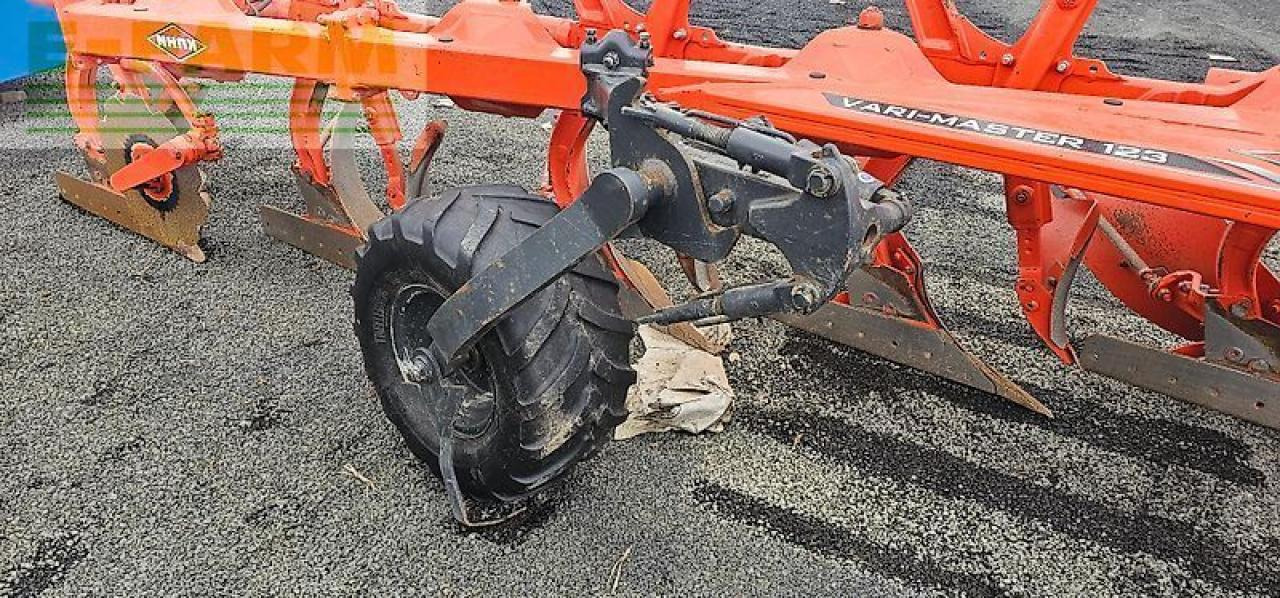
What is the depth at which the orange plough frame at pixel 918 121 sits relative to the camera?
2160mm

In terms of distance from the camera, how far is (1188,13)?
27.9 ft

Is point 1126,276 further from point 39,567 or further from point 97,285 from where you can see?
point 97,285

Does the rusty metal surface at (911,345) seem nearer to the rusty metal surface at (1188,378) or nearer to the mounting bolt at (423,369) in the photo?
the rusty metal surface at (1188,378)

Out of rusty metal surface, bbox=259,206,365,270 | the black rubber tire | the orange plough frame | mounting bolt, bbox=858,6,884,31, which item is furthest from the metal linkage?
rusty metal surface, bbox=259,206,365,270

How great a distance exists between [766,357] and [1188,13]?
23.4ft

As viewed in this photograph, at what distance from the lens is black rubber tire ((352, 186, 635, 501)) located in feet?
7.20

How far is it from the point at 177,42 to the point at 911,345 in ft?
8.75

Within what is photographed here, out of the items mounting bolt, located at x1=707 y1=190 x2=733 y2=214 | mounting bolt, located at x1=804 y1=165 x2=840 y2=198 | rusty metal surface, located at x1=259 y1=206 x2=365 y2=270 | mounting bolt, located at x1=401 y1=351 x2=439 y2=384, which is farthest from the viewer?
rusty metal surface, located at x1=259 y1=206 x2=365 y2=270

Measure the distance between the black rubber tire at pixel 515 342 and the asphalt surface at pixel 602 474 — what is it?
0.30 metres

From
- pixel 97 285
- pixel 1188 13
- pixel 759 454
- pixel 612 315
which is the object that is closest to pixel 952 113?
pixel 612 315

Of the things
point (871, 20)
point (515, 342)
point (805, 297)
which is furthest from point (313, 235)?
point (805, 297)

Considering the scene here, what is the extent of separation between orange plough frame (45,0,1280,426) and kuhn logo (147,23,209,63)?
1 centimetres

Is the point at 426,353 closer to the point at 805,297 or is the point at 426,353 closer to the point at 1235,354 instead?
the point at 805,297

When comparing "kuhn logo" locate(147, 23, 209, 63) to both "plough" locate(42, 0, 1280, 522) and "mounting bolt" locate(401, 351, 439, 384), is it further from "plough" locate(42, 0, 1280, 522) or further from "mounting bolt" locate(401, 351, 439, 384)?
"mounting bolt" locate(401, 351, 439, 384)
